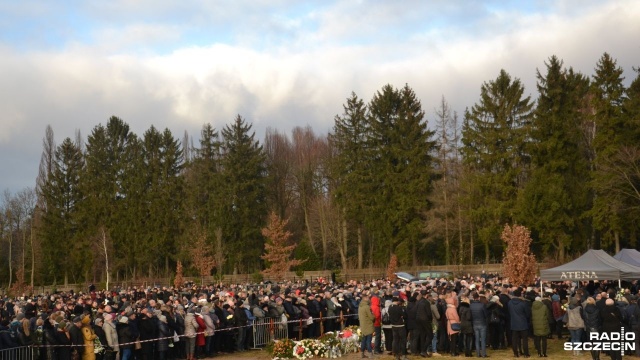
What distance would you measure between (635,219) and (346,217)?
81.3 ft

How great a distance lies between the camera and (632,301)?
1822 cm

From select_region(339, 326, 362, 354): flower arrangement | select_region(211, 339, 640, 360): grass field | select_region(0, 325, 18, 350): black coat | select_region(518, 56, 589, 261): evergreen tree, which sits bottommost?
select_region(211, 339, 640, 360): grass field

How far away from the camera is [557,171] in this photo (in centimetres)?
4731

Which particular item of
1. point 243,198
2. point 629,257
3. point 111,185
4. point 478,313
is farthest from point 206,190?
point 478,313

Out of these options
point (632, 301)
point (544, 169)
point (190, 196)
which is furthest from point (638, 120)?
point (190, 196)

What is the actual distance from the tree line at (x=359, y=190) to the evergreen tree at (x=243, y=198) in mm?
125

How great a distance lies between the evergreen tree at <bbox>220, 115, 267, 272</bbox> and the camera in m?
63.8

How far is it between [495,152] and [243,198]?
2375cm

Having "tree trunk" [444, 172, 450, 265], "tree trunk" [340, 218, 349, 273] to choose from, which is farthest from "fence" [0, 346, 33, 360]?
"tree trunk" [340, 218, 349, 273]

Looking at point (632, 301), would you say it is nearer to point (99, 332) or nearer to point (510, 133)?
point (99, 332)

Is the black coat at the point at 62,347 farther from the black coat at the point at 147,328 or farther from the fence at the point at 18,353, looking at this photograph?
Result: the black coat at the point at 147,328

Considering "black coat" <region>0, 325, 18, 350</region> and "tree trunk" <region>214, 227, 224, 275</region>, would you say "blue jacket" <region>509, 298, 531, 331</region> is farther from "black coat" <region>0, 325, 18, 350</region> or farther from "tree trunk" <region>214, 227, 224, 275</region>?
"tree trunk" <region>214, 227, 224, 275</region>

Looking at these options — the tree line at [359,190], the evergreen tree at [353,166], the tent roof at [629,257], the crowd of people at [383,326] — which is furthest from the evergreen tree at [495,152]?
the crowd of people at [383,326]

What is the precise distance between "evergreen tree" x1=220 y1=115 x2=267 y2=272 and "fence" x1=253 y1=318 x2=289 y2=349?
136 ft
